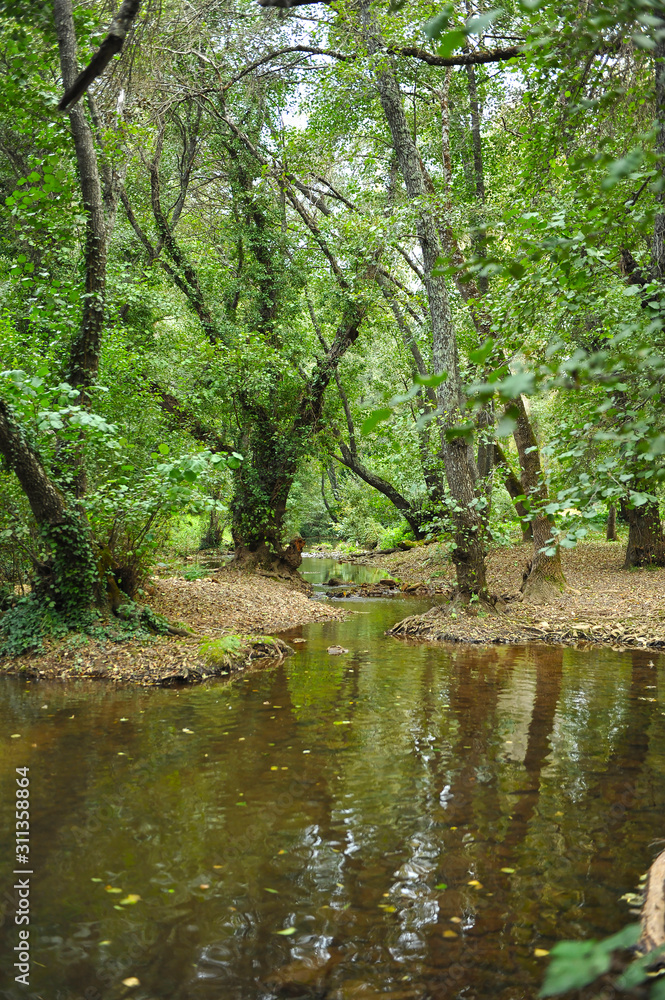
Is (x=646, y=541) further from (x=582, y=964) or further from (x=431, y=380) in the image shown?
(x=582, y=964)

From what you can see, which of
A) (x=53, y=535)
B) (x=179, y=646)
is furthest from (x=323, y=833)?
(x=53, y=535)

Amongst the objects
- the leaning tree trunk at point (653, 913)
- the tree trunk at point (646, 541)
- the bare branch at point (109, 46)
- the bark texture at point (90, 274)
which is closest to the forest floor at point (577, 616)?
the tree trunk at point (646, 541)

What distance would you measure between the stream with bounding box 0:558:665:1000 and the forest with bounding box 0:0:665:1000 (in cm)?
11

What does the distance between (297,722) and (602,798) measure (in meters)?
3.29

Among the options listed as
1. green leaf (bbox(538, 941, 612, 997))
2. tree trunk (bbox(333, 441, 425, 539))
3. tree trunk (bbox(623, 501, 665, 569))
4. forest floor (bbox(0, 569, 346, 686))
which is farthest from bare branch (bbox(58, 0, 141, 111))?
tree trunk (bbox(333, 441, 425, 539))

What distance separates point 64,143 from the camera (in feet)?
31.2

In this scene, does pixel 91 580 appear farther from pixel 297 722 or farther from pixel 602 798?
pixel 602 798

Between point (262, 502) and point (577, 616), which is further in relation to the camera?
point (262, 502)

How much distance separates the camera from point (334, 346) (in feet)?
59.6

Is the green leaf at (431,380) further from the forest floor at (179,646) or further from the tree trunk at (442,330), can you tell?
the tree trunk at (442,330)

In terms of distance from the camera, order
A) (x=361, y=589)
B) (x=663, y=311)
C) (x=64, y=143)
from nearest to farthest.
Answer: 1. (x=663, y=311)
2. (x=64, y=143)
3. (x=361, y=589)


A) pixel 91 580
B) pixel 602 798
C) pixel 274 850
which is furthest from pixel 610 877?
pixel 91 580

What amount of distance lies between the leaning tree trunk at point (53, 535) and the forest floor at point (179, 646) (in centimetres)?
66

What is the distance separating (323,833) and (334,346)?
15.1m
